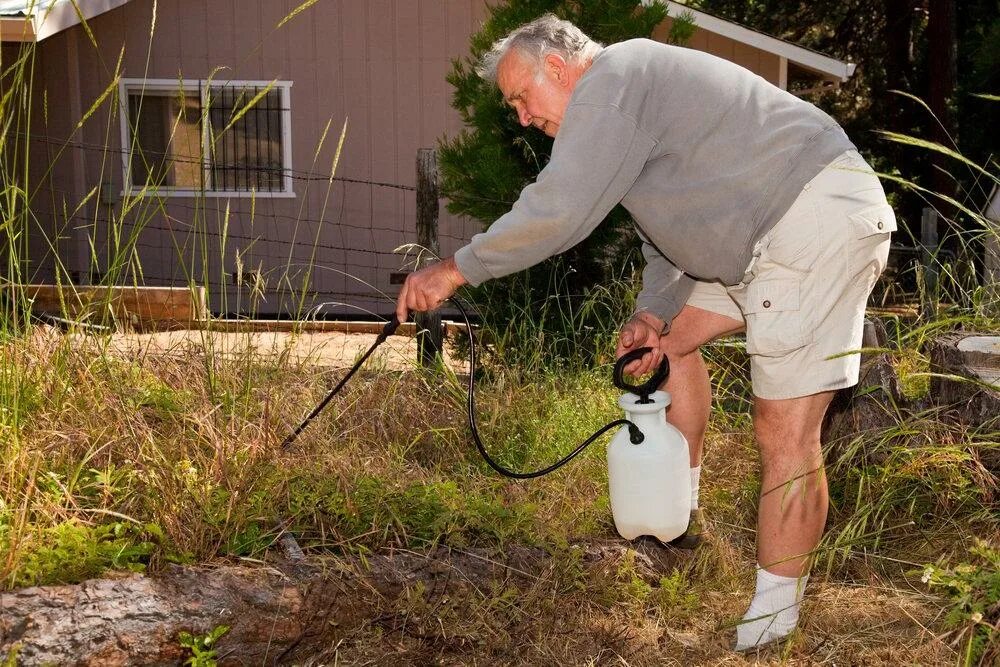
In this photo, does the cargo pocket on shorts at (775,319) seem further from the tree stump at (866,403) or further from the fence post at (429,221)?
the fence post at (429,221)

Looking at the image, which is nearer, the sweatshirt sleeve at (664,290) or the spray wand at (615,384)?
the spray wand at (615,384)

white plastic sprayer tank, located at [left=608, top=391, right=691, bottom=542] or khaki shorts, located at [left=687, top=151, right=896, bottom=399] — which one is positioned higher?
khaki shorts, located at [left=687, top=151, right=896, bottom=399]

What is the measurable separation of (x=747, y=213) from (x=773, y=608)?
107 centimetres

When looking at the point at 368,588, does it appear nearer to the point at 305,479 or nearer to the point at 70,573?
the point at 305,479

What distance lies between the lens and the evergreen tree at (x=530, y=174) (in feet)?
18.2

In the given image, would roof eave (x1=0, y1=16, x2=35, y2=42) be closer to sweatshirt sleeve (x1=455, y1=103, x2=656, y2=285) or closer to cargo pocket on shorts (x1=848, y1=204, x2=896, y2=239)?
sweatshirt sleeve (x1=455, y1=103, x2=656, y2=285)

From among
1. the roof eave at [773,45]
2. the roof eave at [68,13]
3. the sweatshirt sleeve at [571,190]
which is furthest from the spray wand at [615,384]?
the roof eave at [773,45]

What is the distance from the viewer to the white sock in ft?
9.84

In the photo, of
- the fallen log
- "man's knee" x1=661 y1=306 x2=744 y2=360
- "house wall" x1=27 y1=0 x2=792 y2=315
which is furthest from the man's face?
"house wall" x1=27 y1=0 x2=792 y2=315

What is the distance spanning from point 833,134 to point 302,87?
8.90 m

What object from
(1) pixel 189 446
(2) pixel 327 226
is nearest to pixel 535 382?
(1) pixel 189 446

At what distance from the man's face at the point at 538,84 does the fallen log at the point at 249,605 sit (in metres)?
1.29

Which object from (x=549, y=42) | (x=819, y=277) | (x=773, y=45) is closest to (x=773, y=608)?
(x=819, y=277)

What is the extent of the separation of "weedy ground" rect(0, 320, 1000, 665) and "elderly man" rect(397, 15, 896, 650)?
0.20 meters
